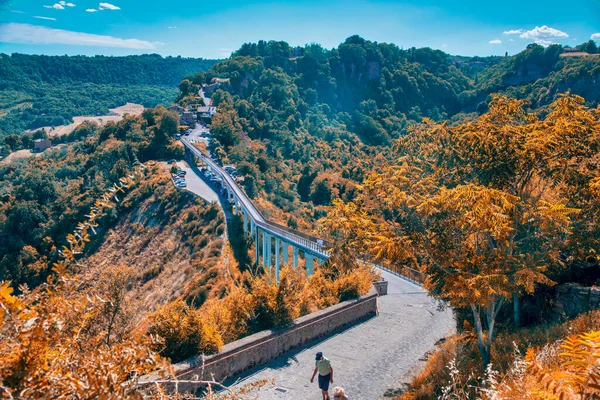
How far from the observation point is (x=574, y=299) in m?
10.8

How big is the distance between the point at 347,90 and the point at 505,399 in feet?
446

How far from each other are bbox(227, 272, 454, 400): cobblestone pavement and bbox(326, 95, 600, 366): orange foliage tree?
2897 mm

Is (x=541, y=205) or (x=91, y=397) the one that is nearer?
(x=91, y=397)

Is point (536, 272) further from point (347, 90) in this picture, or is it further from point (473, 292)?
point (347, 90)

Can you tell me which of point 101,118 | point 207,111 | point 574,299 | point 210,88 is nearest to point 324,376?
point 574,299

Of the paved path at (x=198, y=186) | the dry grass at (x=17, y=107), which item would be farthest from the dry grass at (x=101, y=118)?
the paved path at (x=198, y=186)

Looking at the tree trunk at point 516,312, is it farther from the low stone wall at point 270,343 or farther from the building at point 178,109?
the building at point 178,109

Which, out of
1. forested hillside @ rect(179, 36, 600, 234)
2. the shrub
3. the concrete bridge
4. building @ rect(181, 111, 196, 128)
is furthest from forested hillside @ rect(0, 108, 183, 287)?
the shrub

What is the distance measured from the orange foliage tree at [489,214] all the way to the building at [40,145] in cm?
11733

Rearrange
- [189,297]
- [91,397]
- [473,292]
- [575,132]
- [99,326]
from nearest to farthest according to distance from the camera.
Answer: [91,397], [99,326], [473,292], [575,132], [189,297]

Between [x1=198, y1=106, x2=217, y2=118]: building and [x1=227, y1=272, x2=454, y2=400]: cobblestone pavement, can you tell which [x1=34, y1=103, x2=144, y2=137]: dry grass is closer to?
[x1=198, y1=106, x2=217, y2=118]: building

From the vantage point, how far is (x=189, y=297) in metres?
32.2

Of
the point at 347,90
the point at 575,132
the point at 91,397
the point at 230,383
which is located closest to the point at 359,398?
the point at 230,383

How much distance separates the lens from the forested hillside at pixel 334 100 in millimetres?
69500
